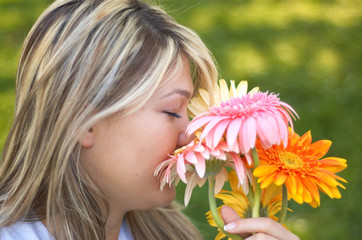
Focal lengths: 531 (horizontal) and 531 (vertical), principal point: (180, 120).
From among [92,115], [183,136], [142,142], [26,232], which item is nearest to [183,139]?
[183,136]

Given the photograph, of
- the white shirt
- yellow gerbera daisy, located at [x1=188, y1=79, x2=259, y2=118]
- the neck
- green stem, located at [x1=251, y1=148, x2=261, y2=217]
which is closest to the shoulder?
the white shirt

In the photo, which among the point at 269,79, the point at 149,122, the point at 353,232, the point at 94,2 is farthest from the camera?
the point at 269,79

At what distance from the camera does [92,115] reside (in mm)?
1780

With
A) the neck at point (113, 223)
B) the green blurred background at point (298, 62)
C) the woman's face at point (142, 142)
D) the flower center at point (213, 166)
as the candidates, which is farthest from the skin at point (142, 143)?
the green blurred background at point (298, 62)

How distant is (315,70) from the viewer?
13.5 ft

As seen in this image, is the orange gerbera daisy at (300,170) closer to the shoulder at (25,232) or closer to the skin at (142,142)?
the skin at (142,142)

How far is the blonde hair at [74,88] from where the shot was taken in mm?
1783

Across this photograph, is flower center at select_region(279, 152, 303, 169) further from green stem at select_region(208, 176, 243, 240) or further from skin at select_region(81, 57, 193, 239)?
skin at select_region(81, 57, 193, 239)

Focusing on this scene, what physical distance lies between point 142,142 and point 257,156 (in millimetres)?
507

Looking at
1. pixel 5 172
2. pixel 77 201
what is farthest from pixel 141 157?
pixel 5 172

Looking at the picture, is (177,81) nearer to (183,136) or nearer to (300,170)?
(183,136)

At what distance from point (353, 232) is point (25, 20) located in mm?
3200

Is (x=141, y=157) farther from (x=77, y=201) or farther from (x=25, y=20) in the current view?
(x=25, y=20)

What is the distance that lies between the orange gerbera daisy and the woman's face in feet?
1.32
